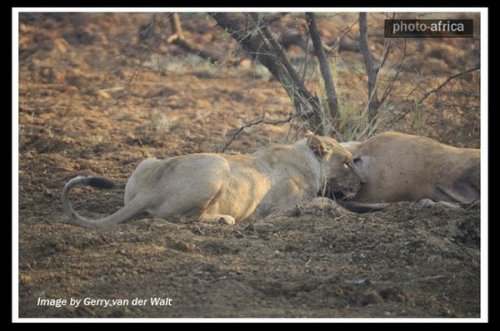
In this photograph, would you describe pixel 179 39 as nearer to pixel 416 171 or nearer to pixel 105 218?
pixel 416 171

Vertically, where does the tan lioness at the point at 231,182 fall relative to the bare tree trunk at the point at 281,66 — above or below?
below

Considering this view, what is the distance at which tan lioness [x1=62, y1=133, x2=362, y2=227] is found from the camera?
732 centimetres

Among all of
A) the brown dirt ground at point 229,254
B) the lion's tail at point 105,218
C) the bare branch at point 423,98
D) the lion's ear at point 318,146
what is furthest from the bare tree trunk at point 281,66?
the lion's tail at point 105,218

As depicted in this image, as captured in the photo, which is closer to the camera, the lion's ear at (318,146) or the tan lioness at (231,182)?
the tan lioness at (231,182)

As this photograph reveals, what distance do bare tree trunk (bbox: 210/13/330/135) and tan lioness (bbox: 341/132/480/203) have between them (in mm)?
1287

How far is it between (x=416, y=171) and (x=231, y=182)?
1.46 metres

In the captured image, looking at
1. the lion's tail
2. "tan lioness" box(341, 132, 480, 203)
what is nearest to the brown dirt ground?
the lion's tail

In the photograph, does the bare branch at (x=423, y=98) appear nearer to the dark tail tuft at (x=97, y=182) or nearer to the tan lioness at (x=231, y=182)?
the tan lioness at (x=231, y=182)

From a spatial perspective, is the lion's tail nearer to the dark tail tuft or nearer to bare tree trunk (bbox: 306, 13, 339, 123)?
the dark tail tuft

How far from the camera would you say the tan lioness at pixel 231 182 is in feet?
24.0

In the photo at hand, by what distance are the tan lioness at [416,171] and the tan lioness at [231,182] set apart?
21cm

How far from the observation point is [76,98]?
12555 millimetres

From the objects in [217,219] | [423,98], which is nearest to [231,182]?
[217,219]

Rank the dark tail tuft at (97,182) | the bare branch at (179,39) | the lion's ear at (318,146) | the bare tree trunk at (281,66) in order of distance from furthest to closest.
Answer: the bare branch at (179,39)
the bare tree trunk at (281,66)
the lion's ear at (318,146)
the dark tail tuft at (97,182)
